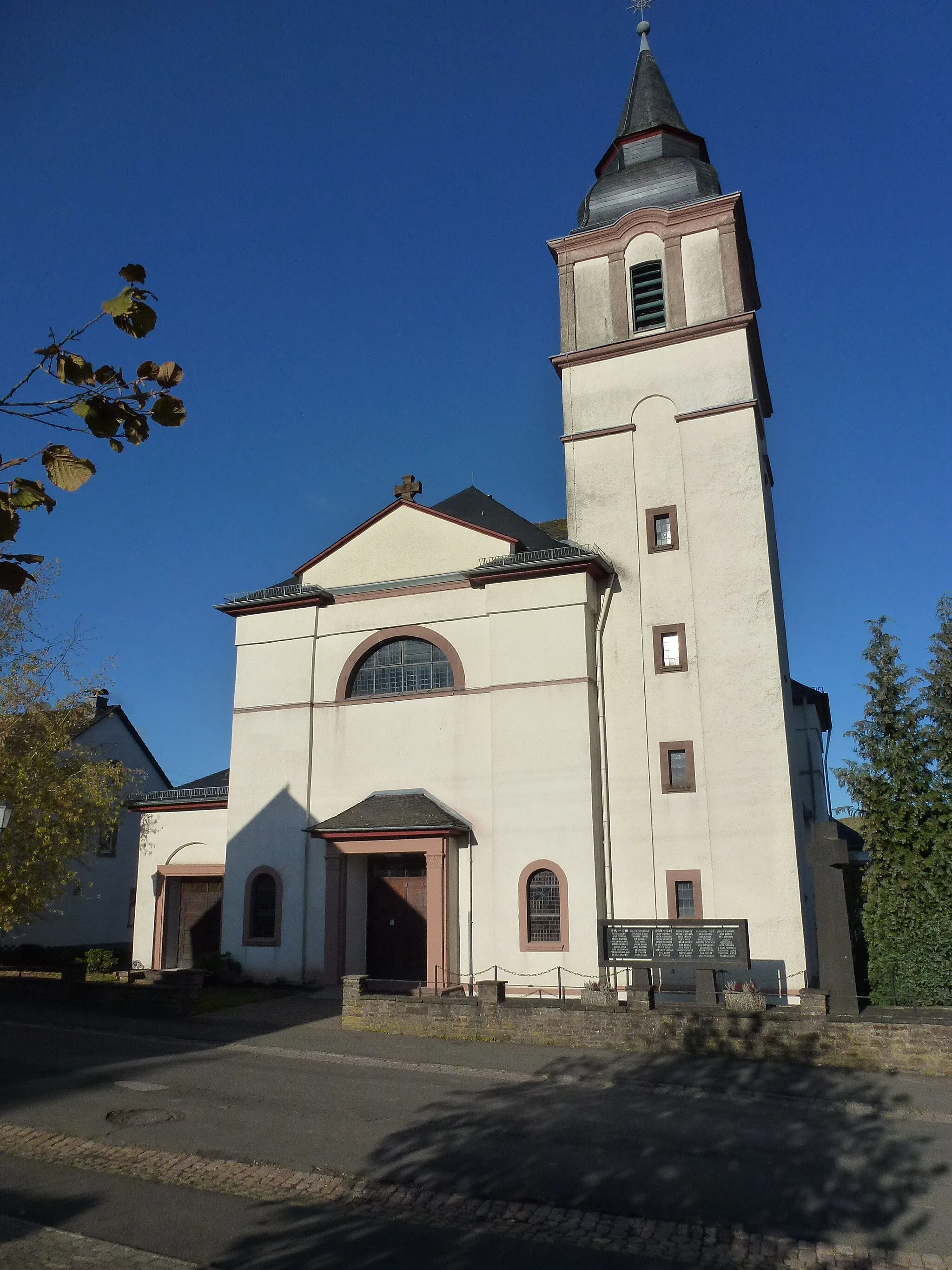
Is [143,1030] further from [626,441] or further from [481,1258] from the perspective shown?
[626,441]

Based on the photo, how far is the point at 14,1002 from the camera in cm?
2011

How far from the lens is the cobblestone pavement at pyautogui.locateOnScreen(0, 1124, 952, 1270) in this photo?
6.83 meters

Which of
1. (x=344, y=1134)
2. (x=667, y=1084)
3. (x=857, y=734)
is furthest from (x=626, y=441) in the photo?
(x=344, y=1134)

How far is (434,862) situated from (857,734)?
9.26 metres

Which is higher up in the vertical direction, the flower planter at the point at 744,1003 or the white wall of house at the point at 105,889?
the white wall of house at the point at 105,889

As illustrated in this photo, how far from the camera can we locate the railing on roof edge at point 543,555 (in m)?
21.8

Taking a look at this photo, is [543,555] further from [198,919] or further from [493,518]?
[198,919]

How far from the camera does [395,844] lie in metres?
21.3

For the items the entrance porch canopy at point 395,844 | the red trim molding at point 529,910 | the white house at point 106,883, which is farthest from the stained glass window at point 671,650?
the white house at point 106,883

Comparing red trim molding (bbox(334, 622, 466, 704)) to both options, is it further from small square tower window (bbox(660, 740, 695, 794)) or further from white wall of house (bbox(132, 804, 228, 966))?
white wall of house (bbox(132, 804, 228, 966))

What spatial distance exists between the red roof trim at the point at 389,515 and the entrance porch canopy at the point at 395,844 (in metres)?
6.39

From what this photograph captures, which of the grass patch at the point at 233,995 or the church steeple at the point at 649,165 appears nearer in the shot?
the grass patch at the point at 233,995

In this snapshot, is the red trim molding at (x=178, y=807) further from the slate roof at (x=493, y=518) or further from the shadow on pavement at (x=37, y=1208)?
the shadow on pavement at (x=37, y=1208)

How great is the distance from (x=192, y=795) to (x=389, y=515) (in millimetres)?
9246
